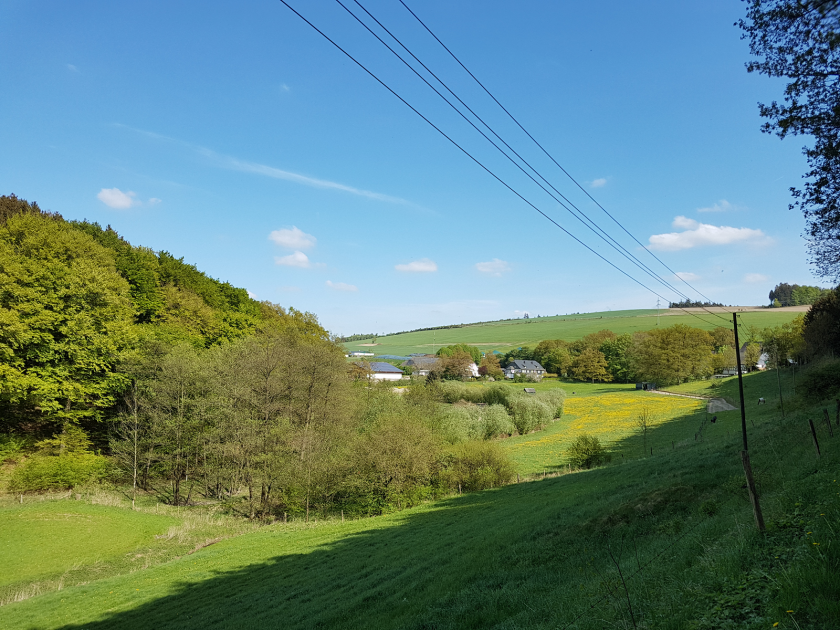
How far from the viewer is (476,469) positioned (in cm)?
3288

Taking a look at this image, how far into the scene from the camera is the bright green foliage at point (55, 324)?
27.4 m

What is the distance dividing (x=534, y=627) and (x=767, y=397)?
5733 cm

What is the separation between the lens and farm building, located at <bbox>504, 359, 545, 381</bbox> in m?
114

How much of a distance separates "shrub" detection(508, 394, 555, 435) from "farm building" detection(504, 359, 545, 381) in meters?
48.2

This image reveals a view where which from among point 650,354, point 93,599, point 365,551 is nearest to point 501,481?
point 365,551

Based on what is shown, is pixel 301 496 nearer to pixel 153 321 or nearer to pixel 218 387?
pixel 218 387

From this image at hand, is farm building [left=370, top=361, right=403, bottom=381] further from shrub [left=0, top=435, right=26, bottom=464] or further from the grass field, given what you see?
shrub [left=0, top=435, right=26, bottom=464]

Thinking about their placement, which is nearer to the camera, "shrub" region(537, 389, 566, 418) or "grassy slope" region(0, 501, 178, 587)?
"grassy slope" region(0, 501, 178, 587)

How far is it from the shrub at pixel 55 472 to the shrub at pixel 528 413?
47.2m

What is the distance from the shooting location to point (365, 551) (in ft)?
60.0

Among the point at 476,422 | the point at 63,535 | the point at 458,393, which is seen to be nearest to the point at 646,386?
the point at 458,393

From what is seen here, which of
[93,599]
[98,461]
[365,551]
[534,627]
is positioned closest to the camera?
[534,627]

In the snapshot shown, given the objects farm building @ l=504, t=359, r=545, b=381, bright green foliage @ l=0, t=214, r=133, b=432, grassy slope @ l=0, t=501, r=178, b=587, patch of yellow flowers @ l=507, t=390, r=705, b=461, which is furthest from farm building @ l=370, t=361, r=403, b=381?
grassy slope @ l=0, t=501, r=178, b=587

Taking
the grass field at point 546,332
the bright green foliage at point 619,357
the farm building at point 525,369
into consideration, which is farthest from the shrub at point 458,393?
the grass field at point 546,332
